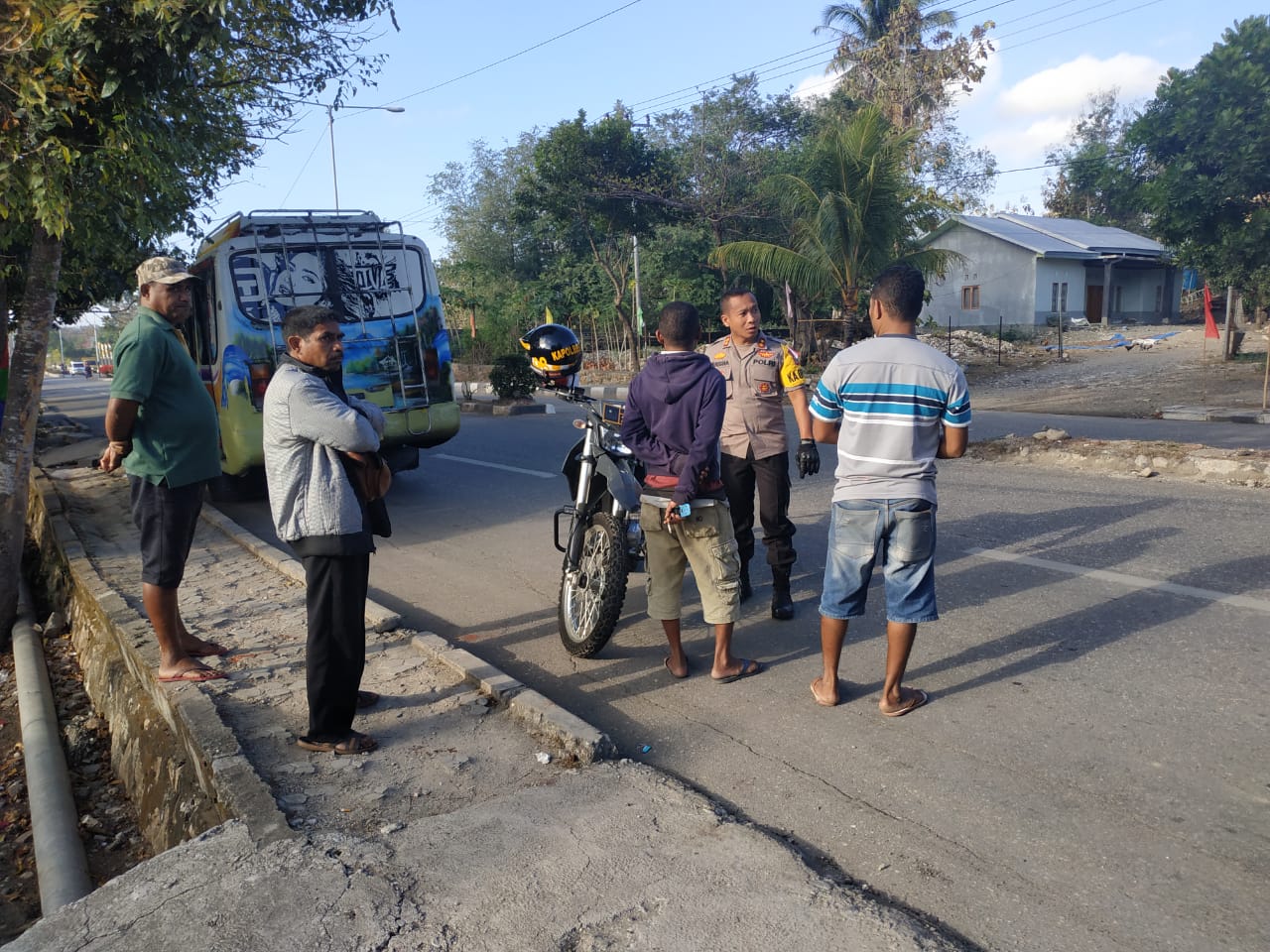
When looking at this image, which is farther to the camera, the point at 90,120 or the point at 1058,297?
the point at 1058,297

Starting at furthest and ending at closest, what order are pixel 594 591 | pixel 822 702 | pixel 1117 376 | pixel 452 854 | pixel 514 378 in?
pixel 1117 376 → pixel 514 378 → pixel 594 591 → pixel 822 702 → pixel 452 854

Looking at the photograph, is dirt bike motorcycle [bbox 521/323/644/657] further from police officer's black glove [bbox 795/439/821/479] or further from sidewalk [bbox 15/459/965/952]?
police officer's black glove [bbox 795/439/821/479]

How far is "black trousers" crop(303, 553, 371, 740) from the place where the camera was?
12.7ft

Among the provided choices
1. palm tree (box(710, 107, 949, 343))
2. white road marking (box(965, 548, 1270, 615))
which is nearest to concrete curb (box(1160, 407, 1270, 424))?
palm tree (box(710, 107, 949, 343))

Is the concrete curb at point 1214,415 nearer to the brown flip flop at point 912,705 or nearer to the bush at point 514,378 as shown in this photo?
the brown flip flop at point 912,705

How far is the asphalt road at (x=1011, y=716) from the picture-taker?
9.60 feet

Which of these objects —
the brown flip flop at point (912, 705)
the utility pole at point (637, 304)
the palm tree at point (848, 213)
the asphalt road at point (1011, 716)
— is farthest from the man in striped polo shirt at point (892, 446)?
the utility pole at point (637, 304)

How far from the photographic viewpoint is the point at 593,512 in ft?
16.8

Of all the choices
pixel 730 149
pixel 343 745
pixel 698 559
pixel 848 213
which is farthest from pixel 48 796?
pixel 730 149

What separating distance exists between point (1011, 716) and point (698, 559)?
148 centimetres

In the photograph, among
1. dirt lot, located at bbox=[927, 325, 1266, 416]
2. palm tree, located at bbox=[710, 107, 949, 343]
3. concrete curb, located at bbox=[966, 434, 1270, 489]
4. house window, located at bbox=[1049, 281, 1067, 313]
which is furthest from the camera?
house window, located at bbox=[1049, 281, 1067, 313]

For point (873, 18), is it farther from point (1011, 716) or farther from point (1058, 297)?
point (1011, 716)

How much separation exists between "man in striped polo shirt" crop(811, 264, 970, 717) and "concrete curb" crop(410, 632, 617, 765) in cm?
110

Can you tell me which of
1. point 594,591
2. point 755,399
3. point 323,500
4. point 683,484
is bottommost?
point 594,591
